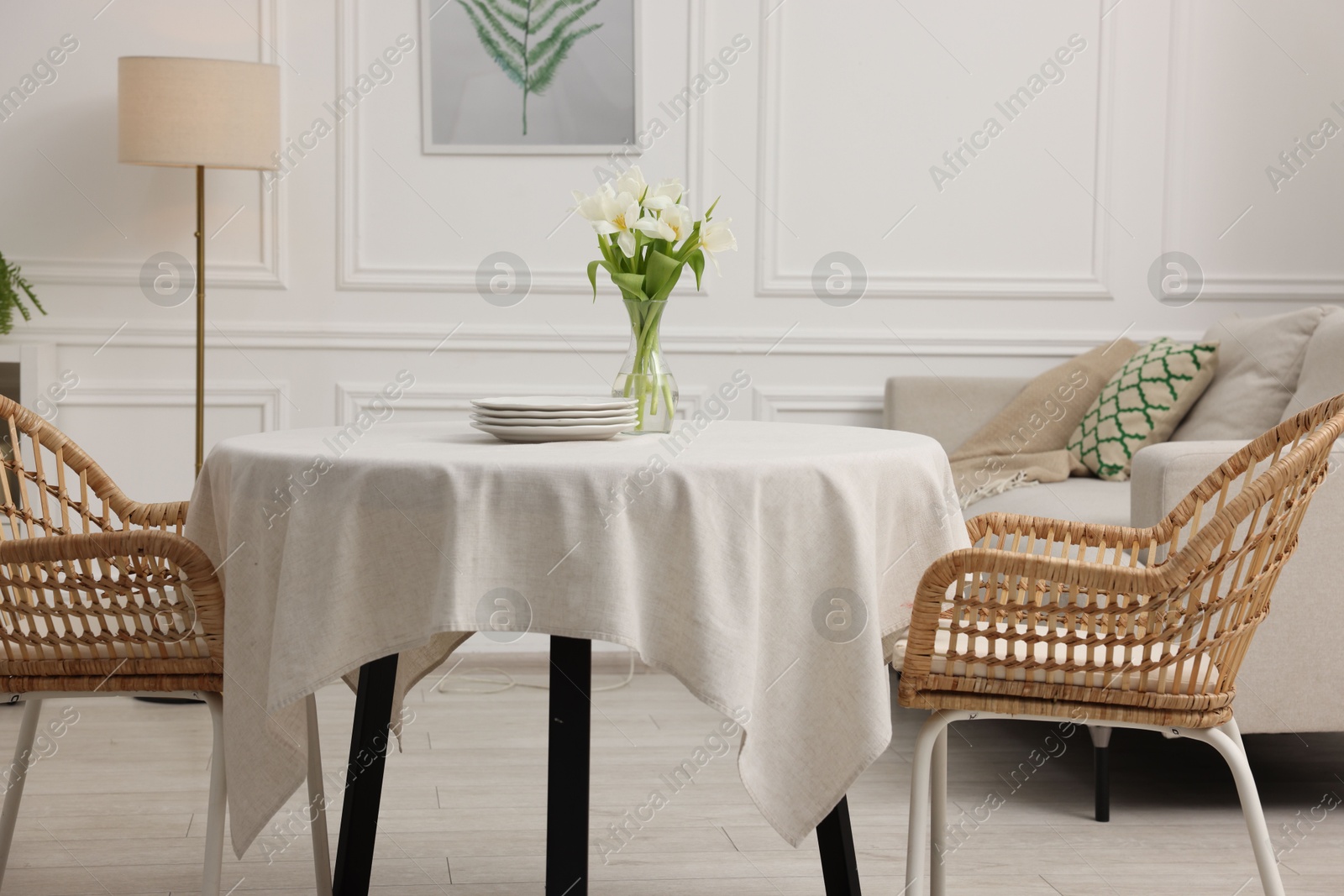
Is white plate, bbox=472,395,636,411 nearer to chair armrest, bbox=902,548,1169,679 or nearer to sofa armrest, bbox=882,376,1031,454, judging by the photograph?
chair armrest, bbox=902,548,1169,679

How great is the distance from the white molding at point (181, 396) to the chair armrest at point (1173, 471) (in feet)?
7.34

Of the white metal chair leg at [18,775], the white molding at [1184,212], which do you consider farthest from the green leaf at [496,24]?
the white metal chair leg at [18,775]

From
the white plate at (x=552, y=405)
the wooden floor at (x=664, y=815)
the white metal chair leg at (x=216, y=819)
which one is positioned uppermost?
the white plate at (x=552, y=405)

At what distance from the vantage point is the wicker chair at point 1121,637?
1316 millimetres

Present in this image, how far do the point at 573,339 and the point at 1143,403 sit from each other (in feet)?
4.97

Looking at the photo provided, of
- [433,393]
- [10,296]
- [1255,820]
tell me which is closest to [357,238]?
[433,393]

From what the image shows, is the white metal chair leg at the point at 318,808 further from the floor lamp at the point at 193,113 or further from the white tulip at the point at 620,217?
the floor lamp at the point at 193,113

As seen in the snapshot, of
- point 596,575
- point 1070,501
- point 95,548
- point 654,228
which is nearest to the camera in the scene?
point 596,575

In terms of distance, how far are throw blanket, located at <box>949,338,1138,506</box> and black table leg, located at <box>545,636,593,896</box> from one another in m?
1.78

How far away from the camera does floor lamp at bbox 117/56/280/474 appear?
2811 mm

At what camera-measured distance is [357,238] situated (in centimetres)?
327

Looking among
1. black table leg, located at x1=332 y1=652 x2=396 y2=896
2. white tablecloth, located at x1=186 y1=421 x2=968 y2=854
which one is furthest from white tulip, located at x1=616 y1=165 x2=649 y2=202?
black table leg, located at x1=332 y1=652 x2=396 y2=896

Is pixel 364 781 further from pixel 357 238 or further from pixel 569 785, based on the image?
pixel 357 238

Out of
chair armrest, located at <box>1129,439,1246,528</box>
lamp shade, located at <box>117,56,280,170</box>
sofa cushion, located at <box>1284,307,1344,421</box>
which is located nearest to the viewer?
chair armrest, located at <box>1129,439,1246,528</box>
